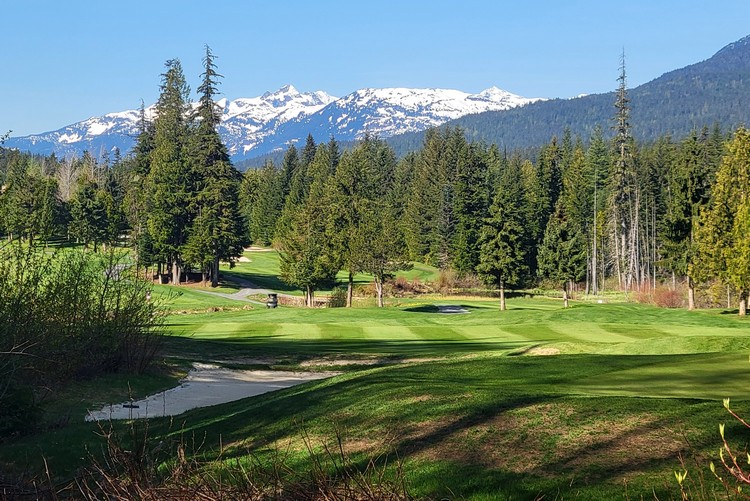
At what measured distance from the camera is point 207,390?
20391 millimetres

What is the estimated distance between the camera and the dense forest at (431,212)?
54531mm

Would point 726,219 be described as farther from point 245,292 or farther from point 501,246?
point 245,292

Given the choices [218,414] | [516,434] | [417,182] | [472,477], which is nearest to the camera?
[472,477]

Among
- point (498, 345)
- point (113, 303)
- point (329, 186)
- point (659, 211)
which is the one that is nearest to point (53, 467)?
point (113, 303)

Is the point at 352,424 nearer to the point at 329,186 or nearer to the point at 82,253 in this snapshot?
the point at 82,253

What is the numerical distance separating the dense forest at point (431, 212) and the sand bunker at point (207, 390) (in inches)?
155

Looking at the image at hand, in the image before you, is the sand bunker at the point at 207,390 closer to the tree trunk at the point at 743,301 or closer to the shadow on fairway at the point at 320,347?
the shadow on fairway at the point at 320,347

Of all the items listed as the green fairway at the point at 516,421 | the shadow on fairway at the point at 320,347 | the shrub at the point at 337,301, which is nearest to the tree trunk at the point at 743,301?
the shadow on fairway at the point at 320,347

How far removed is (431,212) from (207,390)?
92239 millimetres

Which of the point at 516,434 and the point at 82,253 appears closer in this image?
the point at 516,434

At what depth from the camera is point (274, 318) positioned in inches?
1623

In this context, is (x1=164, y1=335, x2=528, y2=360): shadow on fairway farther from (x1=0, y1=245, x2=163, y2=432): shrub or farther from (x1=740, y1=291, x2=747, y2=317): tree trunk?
(x1=740, y1=291, x2=747, y2=317): tree trunk

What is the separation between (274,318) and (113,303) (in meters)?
21.8

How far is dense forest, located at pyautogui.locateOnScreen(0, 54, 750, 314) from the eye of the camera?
54531mm
